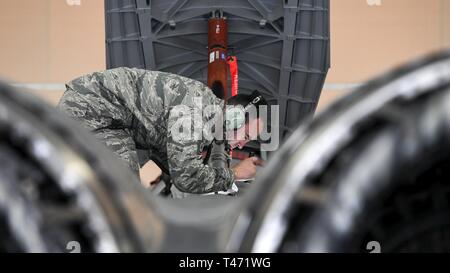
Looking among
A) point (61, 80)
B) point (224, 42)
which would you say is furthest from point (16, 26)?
point (224, 42)

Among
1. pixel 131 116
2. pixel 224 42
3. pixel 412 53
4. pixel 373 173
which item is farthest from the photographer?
pixel 412 53

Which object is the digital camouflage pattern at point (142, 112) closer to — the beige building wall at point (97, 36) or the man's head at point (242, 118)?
the man's head at point (242, 118)

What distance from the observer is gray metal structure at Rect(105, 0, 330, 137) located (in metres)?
2.59

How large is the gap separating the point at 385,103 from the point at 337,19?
3.09m

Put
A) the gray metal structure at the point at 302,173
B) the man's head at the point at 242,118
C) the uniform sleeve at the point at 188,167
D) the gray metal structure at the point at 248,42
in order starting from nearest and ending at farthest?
the gray metal structure at the point at 302,173 → the uniform sleeve at the point at 188,167 → the man's head at the point at 242,118 → the gray metal structure at the point at 248,42

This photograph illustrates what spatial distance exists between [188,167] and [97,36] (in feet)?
7.11

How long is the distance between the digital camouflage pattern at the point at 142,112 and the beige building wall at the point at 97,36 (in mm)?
1761

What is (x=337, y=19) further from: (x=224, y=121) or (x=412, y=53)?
(x=224, y=121)

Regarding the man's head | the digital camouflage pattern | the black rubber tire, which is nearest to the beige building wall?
the man's head

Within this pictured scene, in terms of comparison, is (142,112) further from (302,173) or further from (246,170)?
(302,173)

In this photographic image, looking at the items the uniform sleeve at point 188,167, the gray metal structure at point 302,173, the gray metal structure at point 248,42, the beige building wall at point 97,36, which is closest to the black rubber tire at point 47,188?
the gray metal structure at point 302,173

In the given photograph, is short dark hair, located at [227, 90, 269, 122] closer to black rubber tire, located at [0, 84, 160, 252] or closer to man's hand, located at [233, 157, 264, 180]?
man's hand, located at [233, 157, 264, 180]

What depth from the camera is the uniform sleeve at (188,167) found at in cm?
128

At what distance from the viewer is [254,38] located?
2846 millimetres
